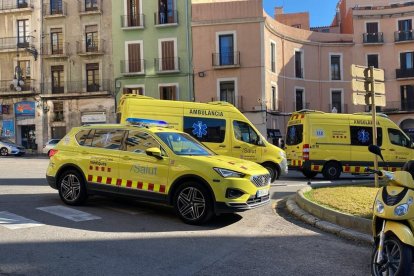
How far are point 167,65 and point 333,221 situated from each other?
30.5 metres

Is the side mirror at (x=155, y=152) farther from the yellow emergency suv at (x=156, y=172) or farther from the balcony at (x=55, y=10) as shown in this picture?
the balcony at (x=55, y=10)

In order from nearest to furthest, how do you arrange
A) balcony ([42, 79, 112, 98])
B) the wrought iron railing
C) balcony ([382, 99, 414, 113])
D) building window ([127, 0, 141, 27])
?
the wrought iron railing → building window ([127, 0, 141, 27]) → balcony ([42, 79, 112, 98]) → balcony ([382, 99, 414, 113])

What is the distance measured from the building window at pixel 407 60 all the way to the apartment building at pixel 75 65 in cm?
2707

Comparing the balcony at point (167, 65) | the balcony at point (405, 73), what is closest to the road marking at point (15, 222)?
the balcony at point (167, 65)

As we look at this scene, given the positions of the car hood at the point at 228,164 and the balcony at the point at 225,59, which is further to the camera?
the balcony at the point at 225,59

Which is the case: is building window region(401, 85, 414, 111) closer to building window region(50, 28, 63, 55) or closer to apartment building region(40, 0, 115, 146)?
apartment building region(40, 0, 115, 146)

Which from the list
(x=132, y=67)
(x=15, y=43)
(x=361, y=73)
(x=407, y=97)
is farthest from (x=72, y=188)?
(x=407, y=97)

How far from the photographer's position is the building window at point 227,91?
35250 mm

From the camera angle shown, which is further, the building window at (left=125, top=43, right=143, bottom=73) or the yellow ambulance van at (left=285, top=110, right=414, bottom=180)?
the building window at (left=125, top=43, right=143, bottom=73)

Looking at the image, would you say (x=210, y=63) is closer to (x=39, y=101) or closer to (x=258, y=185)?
(x=39, y=101)

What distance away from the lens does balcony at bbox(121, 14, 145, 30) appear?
37.2 m

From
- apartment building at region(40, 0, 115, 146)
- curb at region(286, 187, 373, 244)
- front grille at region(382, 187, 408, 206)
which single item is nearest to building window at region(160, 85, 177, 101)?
apartment building at region(40, 0, 115, 146)

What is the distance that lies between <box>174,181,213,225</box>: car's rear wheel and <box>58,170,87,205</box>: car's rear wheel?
223cm

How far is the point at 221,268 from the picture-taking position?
204 inches
